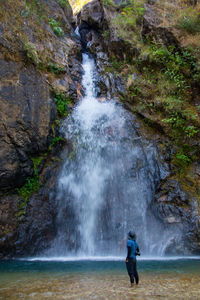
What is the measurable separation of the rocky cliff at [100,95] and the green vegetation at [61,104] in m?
0.05

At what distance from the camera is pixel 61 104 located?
10977 mm

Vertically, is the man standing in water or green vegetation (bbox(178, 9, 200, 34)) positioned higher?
green vegetation (bbox(178, 9, 200, 34))

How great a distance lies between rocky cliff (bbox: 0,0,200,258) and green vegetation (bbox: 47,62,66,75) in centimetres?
6

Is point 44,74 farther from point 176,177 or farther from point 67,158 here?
point 176,177

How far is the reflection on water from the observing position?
146 inches

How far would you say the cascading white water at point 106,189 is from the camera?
8.52 meters

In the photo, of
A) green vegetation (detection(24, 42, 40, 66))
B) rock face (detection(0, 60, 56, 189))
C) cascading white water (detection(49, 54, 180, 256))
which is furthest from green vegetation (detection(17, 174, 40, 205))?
green vegetation (detection(24, 42, 40, 66))

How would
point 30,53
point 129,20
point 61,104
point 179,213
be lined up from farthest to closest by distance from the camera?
point 129,20 → point 61,104 → point 30,53 → point 179,213

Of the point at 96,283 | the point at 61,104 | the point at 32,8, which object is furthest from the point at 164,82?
the point at 96,283

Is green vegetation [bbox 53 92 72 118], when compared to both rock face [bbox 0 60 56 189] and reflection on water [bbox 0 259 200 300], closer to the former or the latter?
rock face [bbox 0 60 56 189]

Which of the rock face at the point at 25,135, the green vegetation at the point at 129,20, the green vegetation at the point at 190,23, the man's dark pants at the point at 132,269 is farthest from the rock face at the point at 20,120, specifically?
the green vegetation at the point at 190,23

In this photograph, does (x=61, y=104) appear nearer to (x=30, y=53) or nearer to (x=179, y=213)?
(x=30, y=53)

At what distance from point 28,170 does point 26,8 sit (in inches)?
→ 343

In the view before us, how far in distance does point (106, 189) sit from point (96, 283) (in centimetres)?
511
